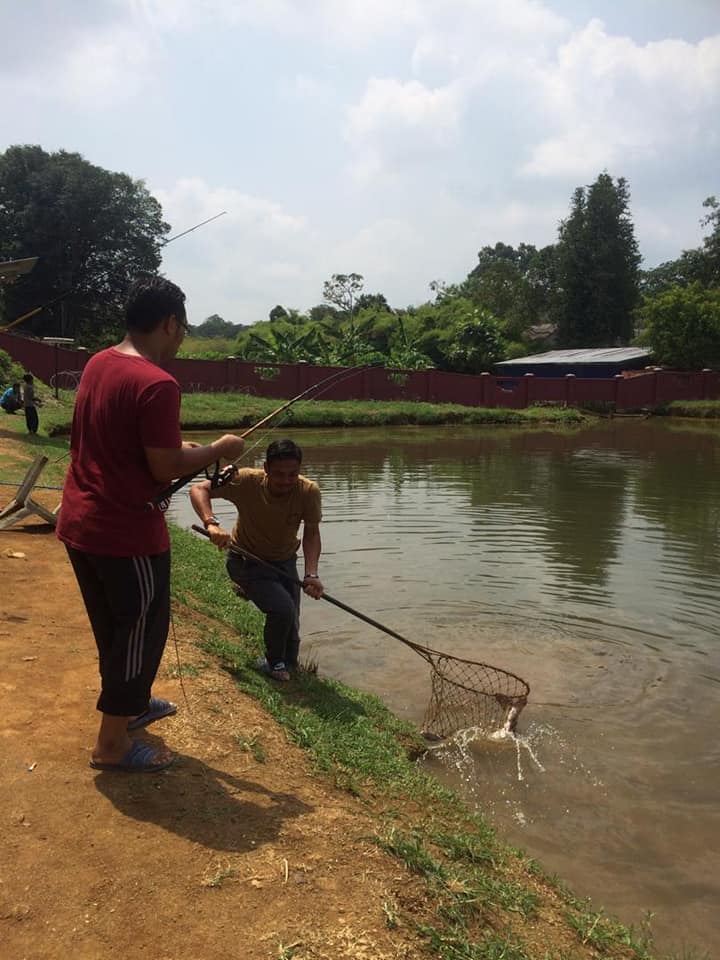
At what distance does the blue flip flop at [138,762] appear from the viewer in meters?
2.91

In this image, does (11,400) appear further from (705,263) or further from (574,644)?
(705,263)

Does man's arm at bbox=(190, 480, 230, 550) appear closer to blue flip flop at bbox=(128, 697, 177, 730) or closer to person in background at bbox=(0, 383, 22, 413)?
blue flip flop at bbox=(128, 697, 177, 730)

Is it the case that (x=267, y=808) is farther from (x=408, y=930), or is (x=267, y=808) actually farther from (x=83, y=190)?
(x=83, y=190)

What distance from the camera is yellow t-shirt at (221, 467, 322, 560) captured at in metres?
4.54

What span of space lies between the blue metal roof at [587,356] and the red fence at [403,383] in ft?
10.4

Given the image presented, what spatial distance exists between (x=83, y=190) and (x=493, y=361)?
21.6 metres

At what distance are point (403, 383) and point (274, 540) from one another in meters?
28.2

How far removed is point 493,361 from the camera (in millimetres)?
39719

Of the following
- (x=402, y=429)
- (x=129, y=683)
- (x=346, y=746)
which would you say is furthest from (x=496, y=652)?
(x=402, y=429)

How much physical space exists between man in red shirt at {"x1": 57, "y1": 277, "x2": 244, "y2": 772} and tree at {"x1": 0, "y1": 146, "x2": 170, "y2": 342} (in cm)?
3427

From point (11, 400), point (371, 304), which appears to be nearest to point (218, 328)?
point (371, 304)

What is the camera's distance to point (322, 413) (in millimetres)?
27078

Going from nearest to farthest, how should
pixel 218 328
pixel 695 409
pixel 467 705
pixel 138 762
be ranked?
1. pixel 138 762
2. pixel 467 705
3. pixel 695 409
4. pixel 218 328

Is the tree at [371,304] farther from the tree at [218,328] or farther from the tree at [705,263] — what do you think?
the tree at [218,328]
